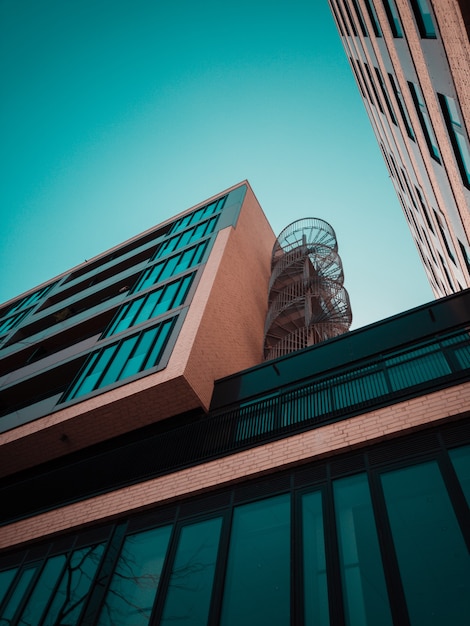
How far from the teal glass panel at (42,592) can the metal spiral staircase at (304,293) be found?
9664 millimetres

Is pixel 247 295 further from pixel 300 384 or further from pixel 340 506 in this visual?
pixel 340 506

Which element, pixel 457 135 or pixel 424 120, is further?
pixel 424 120

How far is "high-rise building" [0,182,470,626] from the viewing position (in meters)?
5.96

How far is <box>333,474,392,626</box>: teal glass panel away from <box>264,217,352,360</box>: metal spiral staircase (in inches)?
341

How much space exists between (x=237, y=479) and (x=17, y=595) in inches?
209

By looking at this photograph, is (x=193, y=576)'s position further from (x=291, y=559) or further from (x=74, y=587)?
(x=74, y=587)

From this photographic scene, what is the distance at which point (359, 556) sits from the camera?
6.02 meters

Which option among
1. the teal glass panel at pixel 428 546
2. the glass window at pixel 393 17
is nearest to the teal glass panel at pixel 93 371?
the teal glass panel at pixel 428 546

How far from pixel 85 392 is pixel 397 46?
13.6 metres

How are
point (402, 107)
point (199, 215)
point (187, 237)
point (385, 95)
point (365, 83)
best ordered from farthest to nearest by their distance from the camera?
point (199, 215)
point (187, 237)
point (365, 83)
point (385, 95)
point (402, 107)

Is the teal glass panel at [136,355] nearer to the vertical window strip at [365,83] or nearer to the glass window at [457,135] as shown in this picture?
the glass window at [457,135]

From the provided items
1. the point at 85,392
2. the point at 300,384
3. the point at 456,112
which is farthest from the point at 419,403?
the point at 85,392

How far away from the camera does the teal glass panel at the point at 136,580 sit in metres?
7.26

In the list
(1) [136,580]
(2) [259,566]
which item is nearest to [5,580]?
(1) [136,580]
